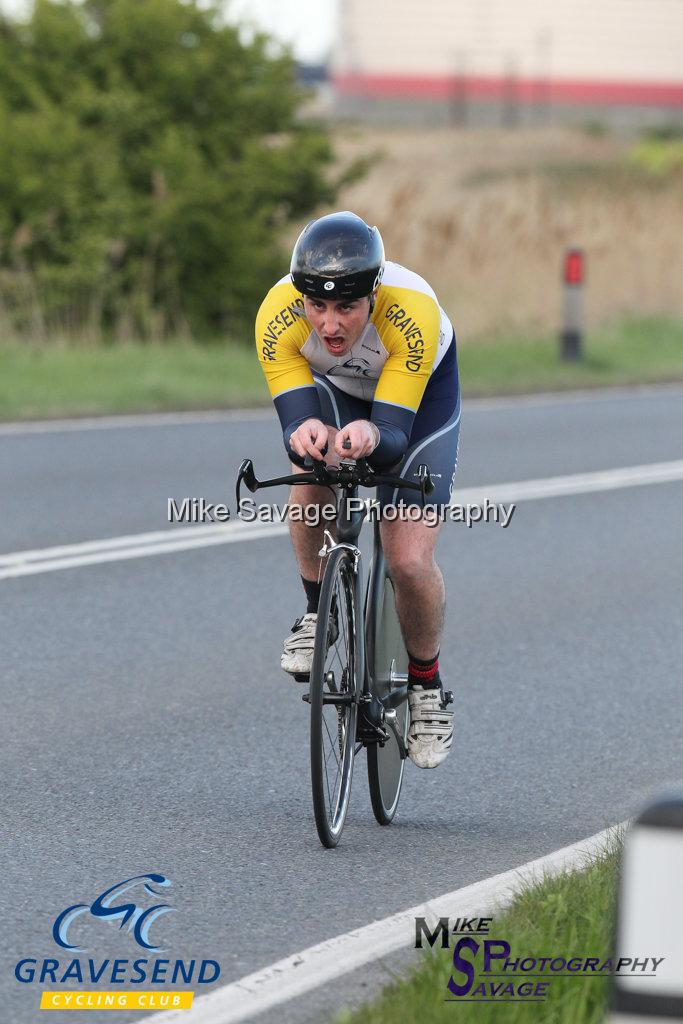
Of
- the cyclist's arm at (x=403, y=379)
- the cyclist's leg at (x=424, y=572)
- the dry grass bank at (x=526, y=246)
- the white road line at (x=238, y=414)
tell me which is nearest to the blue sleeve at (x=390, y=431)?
the cyclist's arm at (x=403, y=379)

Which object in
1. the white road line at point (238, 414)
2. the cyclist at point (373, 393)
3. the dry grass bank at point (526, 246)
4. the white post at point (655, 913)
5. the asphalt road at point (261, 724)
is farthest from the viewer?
the dry grass bank at point (526, 246)

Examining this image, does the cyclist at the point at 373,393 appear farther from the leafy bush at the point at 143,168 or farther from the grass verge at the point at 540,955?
the leafy bush at the point at 143,168

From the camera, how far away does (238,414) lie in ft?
51.0

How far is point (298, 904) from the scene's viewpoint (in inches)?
177

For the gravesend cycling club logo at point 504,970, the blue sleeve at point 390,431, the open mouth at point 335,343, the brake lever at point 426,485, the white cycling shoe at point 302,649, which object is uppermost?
the open mouth at point 335,343

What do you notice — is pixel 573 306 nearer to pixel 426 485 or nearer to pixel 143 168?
pixel 143 168

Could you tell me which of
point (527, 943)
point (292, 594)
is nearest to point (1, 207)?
point (292, 594)

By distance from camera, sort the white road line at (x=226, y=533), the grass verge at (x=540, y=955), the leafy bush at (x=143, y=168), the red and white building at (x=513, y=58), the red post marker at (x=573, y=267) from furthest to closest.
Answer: the red and white building at (x=513, y=58) < the red post marker at (x=573, y=267) < the leafy bush at (x=143, y=168) < the white road line at (x=226, y=533) < the grass verge at (x=540, y=955)

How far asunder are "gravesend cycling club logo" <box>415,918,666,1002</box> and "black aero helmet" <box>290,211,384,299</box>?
69.1 inches

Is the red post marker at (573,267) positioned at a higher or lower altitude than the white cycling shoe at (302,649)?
lower

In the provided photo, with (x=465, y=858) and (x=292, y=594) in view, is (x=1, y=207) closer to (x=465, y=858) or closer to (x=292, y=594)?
(x=292, y=594)

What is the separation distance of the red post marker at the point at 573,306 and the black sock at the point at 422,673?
15.1m

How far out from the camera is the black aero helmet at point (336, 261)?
15.3 ft

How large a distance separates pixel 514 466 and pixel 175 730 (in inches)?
278
